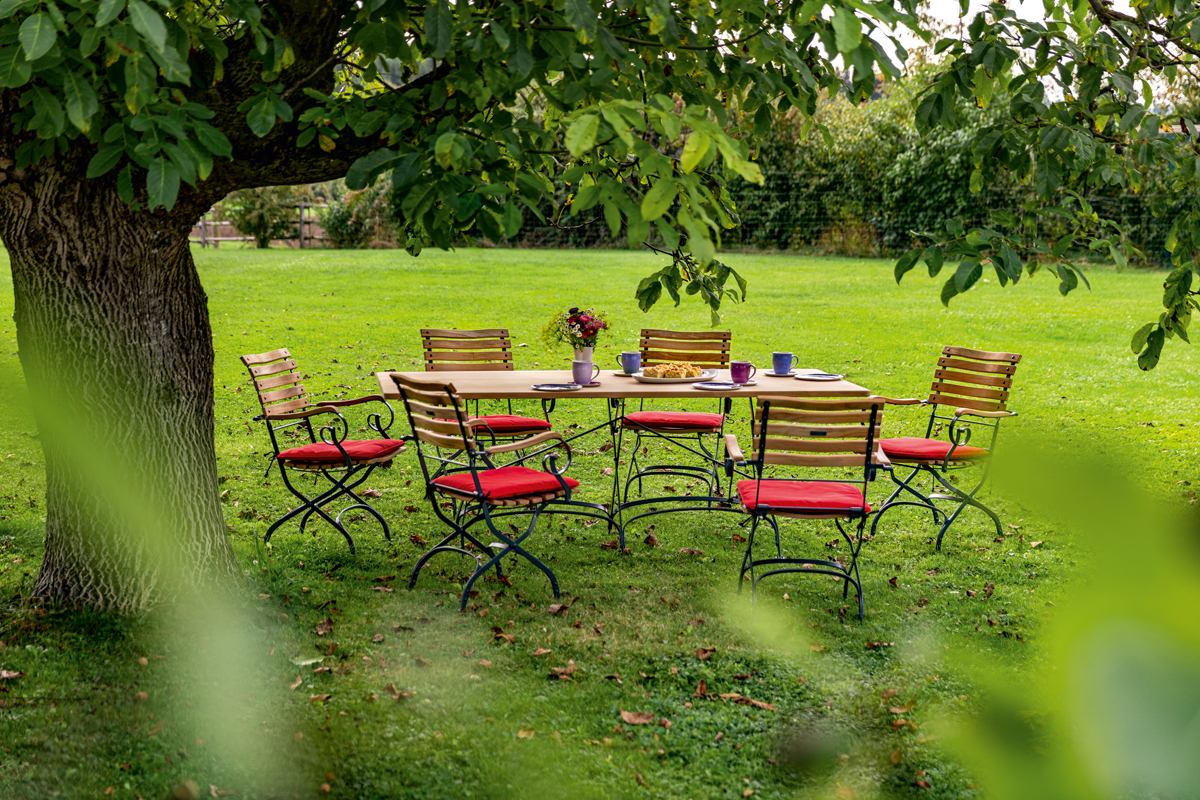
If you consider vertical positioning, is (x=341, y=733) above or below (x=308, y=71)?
below

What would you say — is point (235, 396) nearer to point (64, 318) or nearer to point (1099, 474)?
point (64, 318)

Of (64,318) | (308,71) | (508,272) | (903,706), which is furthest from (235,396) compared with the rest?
(508,272)

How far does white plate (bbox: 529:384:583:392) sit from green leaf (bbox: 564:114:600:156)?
3218mm

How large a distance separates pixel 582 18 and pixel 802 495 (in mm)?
2664

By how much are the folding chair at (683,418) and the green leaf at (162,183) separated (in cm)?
386

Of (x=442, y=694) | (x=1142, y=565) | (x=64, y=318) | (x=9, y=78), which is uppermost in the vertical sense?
(x=9, y=78)

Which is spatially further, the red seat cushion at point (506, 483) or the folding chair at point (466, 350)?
the folding chair at point (466, 350)

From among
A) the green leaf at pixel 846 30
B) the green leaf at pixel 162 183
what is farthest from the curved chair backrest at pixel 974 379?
the green leaf at pixel 162 183

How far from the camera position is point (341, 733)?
335 centimetres

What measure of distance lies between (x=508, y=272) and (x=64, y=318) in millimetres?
15736

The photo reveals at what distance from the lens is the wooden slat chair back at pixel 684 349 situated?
23.1ft

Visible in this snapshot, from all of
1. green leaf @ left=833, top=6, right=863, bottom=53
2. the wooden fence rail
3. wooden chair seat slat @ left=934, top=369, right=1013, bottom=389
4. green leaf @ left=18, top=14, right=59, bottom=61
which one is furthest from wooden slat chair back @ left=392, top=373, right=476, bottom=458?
the wooden fence rail

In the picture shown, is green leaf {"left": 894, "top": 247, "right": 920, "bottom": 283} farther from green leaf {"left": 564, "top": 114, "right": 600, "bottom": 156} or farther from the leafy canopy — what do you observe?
green leaf {"left": 564, "top": 114, "right": 600, "bottom": 156}

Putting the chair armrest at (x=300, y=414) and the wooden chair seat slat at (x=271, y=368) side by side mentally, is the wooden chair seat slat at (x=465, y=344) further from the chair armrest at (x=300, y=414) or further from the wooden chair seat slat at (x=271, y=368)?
the chair armrest at (x=300, y=414)
